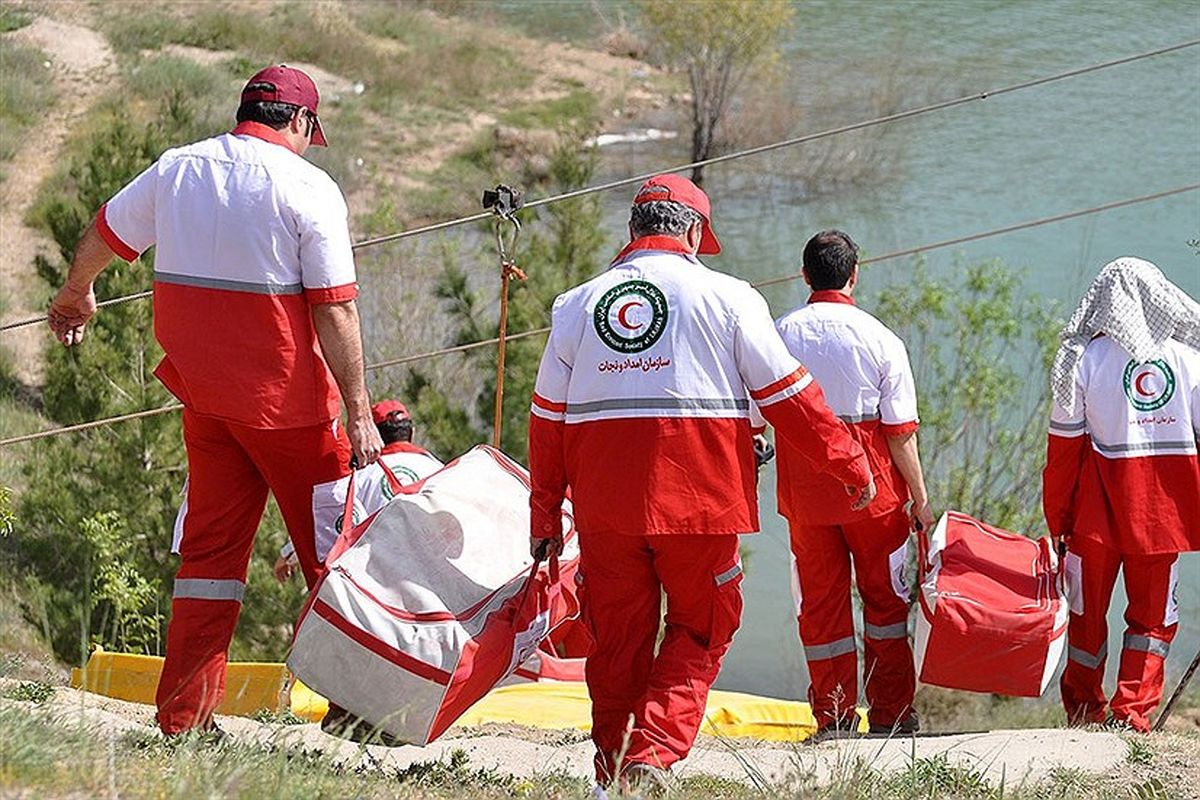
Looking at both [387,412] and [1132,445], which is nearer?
[1132,445]

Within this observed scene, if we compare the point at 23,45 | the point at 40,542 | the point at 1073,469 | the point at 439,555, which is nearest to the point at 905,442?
the point at 1073,469

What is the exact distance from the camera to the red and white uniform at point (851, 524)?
6.32 metres

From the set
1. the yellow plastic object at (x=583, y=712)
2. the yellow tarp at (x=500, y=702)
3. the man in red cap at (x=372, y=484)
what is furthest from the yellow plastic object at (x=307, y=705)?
the man in red cap at (x=372, y=484)

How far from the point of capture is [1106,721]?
6836 millimetres

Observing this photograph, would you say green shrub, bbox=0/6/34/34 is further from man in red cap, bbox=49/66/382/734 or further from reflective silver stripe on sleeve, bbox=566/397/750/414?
reflective silver stripe on sleeve, bbox=566/397/750/414

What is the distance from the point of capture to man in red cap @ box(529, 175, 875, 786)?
476 cm

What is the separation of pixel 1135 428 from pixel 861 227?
18130 millimetres

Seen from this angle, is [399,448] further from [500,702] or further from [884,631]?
[884,631]

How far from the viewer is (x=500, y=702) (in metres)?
7.56

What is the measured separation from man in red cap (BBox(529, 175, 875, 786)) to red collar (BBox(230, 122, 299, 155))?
3.30ft

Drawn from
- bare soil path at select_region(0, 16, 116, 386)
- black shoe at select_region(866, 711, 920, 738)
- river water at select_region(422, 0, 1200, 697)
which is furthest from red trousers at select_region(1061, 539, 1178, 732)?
bare soil path at select_region(0, 16, 116, 386)

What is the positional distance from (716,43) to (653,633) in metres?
26.9

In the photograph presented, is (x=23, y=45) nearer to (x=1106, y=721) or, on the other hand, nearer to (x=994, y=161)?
(x=994, y=161)

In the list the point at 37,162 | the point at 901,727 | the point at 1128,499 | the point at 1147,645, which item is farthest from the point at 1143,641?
the point at 37,162
